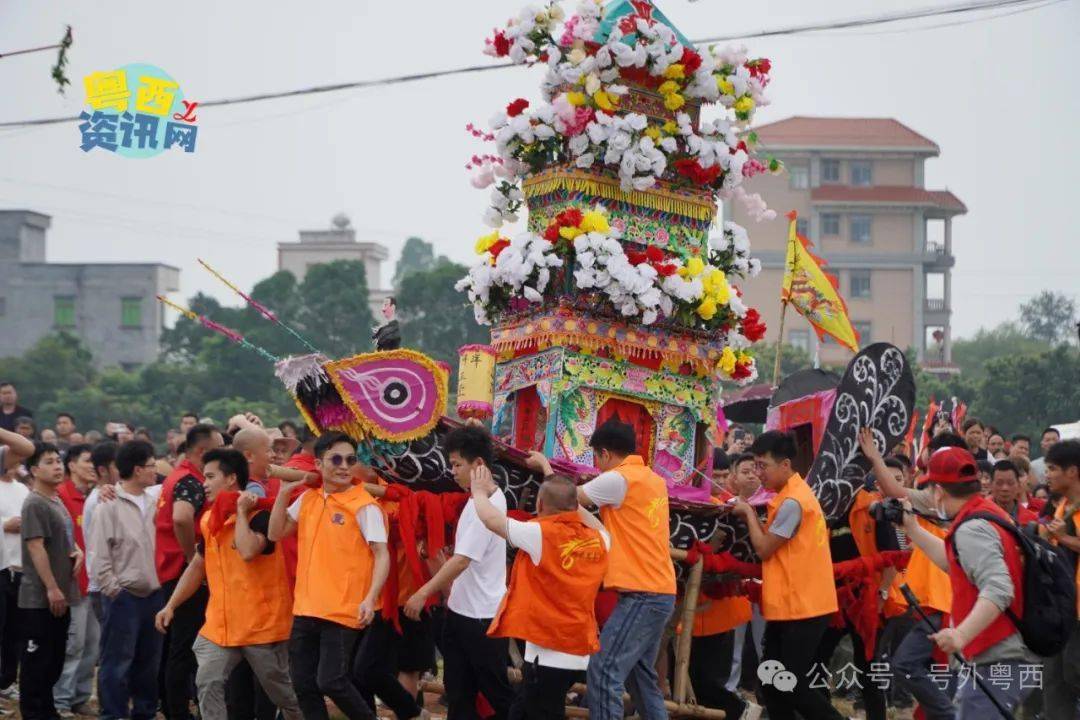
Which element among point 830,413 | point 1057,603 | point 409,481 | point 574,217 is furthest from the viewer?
point 574,217

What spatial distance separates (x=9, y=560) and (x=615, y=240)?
478 cm

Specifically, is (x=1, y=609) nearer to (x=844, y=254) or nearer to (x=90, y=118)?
(x=90, y=118)

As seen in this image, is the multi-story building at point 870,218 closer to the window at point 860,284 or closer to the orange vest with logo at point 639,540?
the window at point 860,284

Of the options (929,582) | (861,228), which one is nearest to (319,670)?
(929,582)

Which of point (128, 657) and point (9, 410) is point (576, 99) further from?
point (9, 410)

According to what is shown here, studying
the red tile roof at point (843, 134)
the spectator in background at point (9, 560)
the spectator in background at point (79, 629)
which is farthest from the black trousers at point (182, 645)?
the red tile roof at point (843, 134)

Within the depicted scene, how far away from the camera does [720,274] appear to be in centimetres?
1245

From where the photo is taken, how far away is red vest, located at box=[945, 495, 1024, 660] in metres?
7.83

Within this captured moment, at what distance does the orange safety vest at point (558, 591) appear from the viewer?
865 cm

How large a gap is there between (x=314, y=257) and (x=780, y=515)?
6646 centimetres

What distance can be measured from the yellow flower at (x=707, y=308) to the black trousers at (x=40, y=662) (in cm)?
487

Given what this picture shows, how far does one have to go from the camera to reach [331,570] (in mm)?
9312

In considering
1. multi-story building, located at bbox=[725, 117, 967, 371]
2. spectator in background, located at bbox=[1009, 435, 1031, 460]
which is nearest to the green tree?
multi-story building, located at bbox=[725, 117, 967, 371]

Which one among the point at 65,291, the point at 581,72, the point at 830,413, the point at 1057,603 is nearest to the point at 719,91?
the point at 581,72
